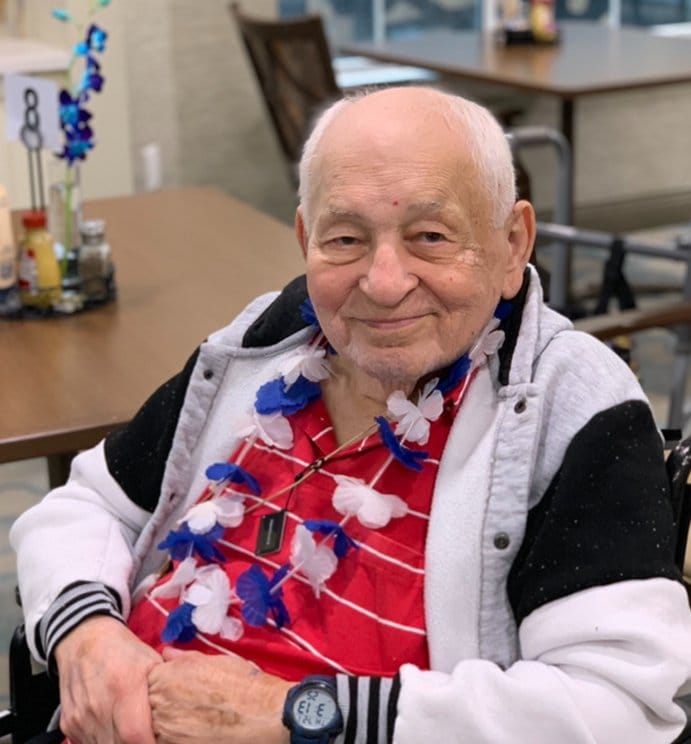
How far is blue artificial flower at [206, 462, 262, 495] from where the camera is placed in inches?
60.5

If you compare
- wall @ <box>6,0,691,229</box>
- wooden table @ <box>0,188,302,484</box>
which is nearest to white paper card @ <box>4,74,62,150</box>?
wooden table @ <box>0,188,302,484</box>

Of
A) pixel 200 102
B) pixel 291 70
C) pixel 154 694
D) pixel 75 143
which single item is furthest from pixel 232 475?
pixel 200 102

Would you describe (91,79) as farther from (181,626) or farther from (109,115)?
(109,115)

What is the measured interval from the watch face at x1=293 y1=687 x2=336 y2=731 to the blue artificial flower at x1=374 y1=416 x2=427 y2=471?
258 mm

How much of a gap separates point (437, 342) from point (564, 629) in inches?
13.3

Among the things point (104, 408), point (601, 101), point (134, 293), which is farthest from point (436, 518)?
point (601, 101)

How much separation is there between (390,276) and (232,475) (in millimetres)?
326

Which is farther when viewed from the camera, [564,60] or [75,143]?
[564,60]

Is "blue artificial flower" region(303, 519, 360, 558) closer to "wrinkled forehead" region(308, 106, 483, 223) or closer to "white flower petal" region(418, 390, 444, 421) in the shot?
"white flower petal" region(418, 390, 444, 421)

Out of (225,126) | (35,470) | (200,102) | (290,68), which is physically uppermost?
(290,68)

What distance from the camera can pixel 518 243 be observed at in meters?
1.46

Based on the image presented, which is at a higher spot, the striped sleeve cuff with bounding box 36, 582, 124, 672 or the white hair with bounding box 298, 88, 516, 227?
the white hair with bounding box 298, 88, 516, 227

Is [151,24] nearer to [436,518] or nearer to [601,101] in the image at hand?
[601,101]

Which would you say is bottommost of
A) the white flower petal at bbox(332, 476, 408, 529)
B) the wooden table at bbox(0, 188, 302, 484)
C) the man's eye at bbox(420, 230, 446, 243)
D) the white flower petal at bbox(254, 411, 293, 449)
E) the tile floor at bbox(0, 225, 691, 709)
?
the tile floor at bbox(0, 225, 691, 709)
